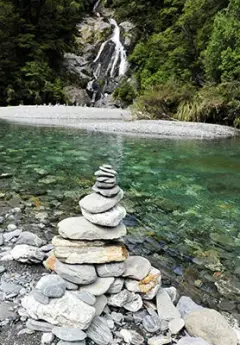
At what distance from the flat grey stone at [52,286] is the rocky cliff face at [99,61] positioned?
21146mm

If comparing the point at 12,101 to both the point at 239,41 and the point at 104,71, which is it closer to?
the point at 104,71

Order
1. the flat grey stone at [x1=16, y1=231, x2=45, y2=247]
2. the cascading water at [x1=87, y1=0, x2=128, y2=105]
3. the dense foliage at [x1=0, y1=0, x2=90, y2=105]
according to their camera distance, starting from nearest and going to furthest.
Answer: the flat grey stone at [x1=16, y1=231, x2=45, y2=247]
the dense foliage at [x1=0, y1=0, x2=90, y2=105]
the cascading water at [x1=87, y1=0, x2=128, y2=105]

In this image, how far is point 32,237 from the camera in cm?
348

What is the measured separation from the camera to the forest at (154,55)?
14344 mm

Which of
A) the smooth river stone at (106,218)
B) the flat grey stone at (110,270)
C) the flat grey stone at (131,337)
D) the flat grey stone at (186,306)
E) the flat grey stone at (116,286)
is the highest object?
the smooth river stone at (106,218)

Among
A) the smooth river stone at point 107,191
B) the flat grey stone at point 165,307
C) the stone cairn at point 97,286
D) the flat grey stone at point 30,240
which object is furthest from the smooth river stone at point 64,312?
the flat grey stone at point 30,240

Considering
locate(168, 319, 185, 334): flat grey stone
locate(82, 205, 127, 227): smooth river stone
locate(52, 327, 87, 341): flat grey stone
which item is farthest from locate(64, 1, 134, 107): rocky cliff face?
locate(52, 327, 87, 341): flat grey stone

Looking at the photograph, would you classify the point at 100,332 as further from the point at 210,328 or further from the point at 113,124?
the point at 113,124

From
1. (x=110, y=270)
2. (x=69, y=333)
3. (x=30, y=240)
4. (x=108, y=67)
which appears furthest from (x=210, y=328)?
(x=108, y=67)

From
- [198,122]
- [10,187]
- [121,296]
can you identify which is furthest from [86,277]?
[198,122]

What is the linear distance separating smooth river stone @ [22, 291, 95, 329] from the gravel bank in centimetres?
1025

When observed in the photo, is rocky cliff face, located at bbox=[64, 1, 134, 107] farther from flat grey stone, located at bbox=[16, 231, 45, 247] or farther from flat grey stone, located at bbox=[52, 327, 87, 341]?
flat grey stone, located at bbox=[52, 327, 87, 341]

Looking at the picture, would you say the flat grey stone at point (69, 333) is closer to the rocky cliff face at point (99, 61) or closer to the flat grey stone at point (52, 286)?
the flat grey stone at point (52, 286)

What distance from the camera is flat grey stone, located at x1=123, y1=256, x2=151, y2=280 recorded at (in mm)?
2659
